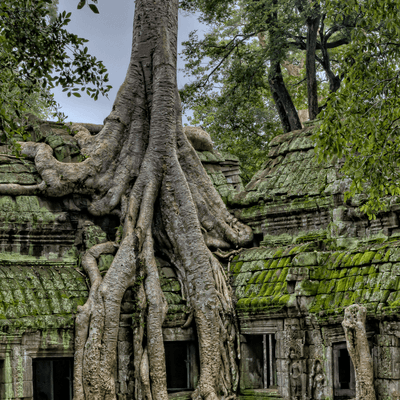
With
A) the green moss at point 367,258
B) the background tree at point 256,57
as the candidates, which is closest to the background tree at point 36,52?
the green moss at point 367,258

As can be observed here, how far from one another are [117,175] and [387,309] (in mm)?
5035

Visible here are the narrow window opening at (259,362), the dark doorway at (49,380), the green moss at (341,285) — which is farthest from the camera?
the dark doorway at (49,380)

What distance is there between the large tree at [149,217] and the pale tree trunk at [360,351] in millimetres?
2380

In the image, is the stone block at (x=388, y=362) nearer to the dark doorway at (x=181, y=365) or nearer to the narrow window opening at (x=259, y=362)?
the narrow window opening at (x=259, y=362)

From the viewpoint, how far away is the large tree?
9.92 meters

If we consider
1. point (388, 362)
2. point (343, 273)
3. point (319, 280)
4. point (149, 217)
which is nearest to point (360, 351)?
point (388, 362)

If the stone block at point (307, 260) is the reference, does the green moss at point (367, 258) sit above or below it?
below

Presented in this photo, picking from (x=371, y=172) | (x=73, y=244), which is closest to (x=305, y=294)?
(x=371, y=172)

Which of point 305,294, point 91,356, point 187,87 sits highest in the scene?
point 187,87

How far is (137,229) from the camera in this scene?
10.9 metres

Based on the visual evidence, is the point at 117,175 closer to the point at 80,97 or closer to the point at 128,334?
the point at 128,334

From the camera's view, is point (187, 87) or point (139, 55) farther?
point (187, 87)

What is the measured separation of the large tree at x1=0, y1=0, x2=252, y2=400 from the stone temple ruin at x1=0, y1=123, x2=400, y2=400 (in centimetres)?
24

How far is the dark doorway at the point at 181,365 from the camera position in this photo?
10.9 meters
